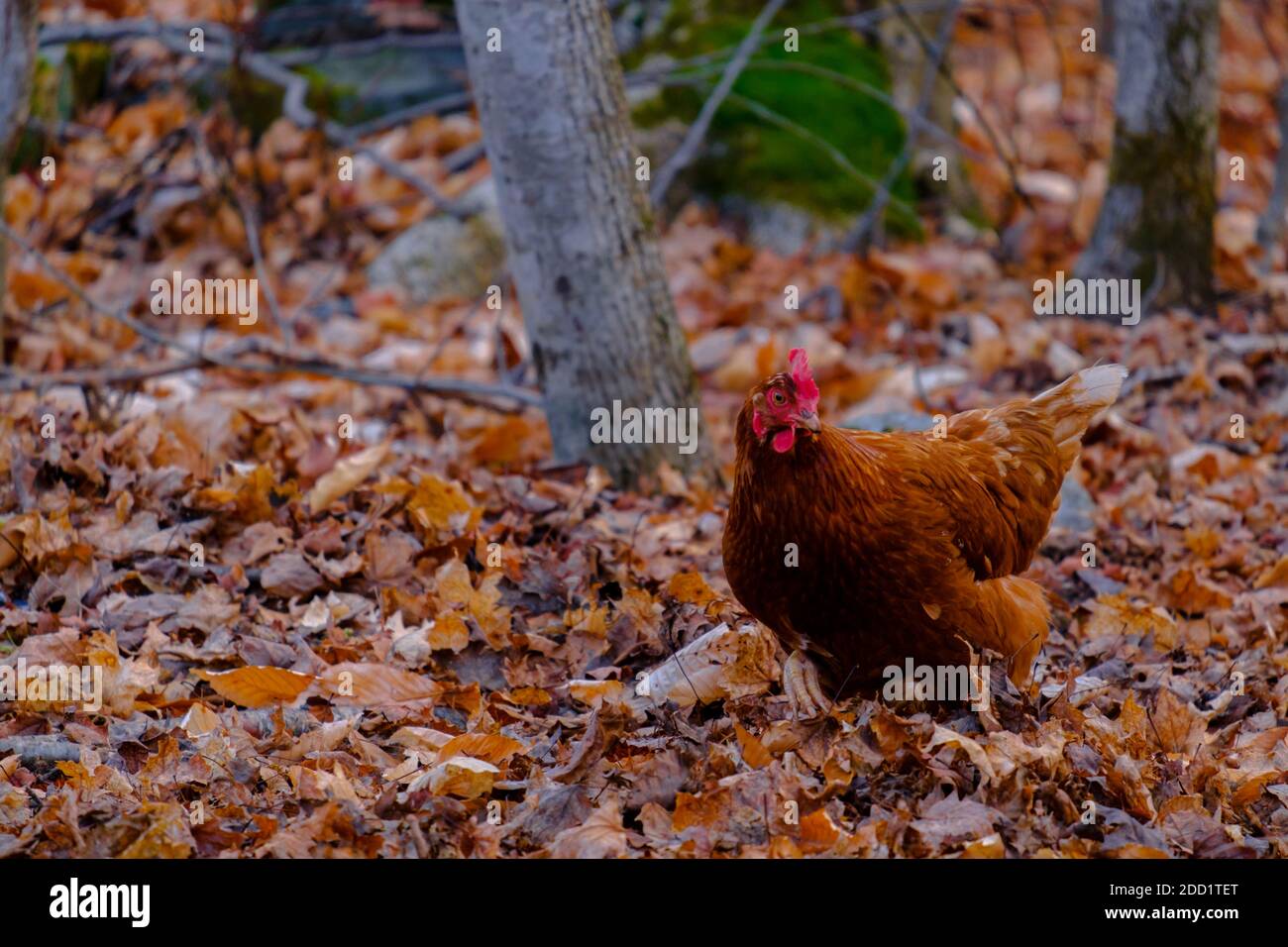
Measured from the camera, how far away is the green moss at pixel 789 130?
994 centimetres

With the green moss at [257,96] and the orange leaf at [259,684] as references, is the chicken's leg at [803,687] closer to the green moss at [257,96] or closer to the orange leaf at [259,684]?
the orange leaf at [259,684]

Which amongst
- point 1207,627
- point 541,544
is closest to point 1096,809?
point 1207,627

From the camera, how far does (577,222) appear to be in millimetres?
5438

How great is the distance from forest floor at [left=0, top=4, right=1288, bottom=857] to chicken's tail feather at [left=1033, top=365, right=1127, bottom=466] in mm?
717

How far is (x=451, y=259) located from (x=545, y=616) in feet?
16.9

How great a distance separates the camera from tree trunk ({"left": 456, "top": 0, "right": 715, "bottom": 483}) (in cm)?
527

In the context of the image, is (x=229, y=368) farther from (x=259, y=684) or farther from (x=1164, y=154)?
(x=1164, y=154)

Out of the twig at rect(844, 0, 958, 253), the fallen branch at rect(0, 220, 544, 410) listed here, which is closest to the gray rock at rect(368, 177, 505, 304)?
the twig at rect(844, 0, 958, 253)

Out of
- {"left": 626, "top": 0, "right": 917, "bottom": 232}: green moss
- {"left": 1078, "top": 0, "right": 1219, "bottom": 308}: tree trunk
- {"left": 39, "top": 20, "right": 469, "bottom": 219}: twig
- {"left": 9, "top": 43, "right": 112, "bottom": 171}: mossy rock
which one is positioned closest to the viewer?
{"left": 1078, "top": 0, "right": 1219, "bottom": 308}: tree trunk
